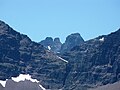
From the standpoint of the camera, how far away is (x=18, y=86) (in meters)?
121

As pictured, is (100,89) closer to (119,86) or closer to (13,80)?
(119,86)

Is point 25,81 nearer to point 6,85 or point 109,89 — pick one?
point 6,85

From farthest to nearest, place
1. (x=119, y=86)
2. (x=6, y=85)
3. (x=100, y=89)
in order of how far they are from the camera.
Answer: (x=6, y=85)
(x=100, y=89)
(x=119, y=86)

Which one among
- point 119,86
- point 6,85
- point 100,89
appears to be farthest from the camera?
point 6,85

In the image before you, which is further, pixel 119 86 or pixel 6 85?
pixel 6 85

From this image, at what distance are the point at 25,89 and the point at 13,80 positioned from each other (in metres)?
4.48

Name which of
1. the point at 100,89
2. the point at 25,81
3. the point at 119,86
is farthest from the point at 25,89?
the point at 119,86

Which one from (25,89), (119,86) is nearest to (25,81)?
(25,89)

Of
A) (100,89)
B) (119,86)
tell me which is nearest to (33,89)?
(100,89)

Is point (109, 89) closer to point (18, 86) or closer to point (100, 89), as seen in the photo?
point (100, 89)

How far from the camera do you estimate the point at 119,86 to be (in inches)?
3152

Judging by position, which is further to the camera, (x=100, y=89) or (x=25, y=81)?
(x=25, y=81)

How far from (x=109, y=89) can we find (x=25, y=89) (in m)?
45.6

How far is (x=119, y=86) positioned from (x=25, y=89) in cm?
4843
